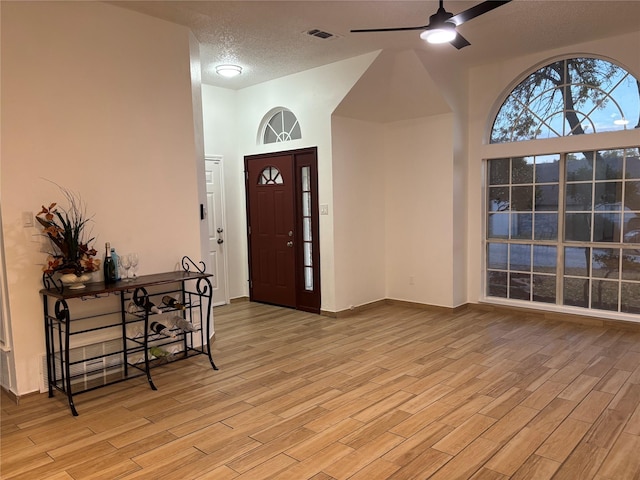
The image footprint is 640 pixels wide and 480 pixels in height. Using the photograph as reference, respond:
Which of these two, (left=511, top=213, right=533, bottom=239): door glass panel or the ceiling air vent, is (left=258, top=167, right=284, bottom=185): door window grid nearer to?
the ceiling air vent

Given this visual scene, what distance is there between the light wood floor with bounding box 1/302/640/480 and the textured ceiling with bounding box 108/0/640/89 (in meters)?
3.03

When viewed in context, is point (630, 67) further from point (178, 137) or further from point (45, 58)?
Result: point (45, 58)

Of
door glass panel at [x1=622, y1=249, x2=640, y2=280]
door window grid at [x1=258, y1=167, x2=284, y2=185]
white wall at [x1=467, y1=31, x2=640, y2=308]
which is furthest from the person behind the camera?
door window grid at [x1=258, y1=167, x2=284, y2=185]

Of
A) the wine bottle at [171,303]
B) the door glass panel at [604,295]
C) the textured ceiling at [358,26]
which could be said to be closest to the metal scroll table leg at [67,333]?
the wine bottle at [171,303]

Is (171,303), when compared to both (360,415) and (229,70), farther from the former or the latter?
(229,70)

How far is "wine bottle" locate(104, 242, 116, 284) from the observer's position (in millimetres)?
3602

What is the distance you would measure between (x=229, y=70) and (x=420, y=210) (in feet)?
9.60

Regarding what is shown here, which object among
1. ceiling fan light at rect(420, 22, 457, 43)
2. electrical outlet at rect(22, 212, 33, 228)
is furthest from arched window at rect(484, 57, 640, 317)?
electrical outlet at rect(22, 212, 33, 228)

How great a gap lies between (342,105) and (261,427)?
3.76 meters

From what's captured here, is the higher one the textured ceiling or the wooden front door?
the textured ceiling

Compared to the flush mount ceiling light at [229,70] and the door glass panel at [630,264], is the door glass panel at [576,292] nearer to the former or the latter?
the door glass panel at [630,264]

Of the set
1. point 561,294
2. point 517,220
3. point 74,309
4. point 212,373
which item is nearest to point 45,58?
point 74,309

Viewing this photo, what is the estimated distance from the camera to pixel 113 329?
12.6ft

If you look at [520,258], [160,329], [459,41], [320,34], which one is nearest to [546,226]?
[520,258]
